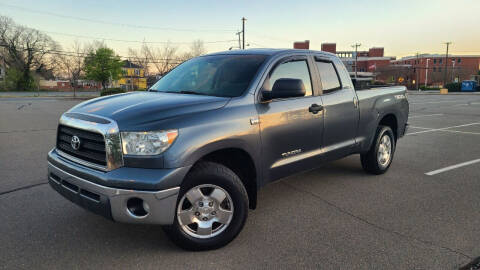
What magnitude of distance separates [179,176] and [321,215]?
6.14ft

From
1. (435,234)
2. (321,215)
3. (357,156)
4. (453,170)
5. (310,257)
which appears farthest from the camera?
(357,156)

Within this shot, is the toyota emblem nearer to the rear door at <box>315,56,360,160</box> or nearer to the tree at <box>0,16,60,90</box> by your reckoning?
the rear door at <box>315,56,360,160</box>

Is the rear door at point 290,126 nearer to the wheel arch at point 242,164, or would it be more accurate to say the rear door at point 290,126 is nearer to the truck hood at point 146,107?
the wheel arch at point 242,164

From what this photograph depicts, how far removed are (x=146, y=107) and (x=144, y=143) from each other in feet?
1.34

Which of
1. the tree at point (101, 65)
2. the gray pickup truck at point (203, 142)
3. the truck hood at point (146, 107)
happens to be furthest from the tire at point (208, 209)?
the tree at point (101, 65)

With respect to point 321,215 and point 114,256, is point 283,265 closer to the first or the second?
point 321,215

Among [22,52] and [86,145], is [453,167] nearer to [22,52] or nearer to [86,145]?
[86,145]

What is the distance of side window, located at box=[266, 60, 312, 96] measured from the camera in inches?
140

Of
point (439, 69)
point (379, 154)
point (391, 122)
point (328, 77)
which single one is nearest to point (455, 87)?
point (439, 69)

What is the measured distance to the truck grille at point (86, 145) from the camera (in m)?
2.67

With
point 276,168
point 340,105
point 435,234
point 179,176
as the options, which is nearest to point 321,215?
point 276,168

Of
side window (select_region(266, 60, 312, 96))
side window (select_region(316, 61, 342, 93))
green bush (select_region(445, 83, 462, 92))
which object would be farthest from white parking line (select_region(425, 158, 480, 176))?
green bush (select_region(445, 83, 462, 92))

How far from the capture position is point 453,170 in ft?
18.5

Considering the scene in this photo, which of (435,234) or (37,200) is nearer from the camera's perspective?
(435,234)
